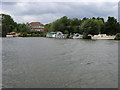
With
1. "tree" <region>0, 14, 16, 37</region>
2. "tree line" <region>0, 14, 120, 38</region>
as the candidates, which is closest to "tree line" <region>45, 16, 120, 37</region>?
"tree line" <region>0, 14, 120, 38</region>

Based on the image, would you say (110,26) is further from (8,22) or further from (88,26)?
(8,22)

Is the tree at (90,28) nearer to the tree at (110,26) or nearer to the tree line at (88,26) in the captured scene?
the tree line at (88,26)

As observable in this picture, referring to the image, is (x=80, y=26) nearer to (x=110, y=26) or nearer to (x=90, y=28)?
(x=90, y=28)

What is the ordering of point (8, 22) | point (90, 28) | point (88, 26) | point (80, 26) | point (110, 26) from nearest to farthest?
point (90, 28) < point (88, 26) < point (110, 26) < point (80, 26) < point (8, 22)

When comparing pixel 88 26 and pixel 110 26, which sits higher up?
pixel 110 26

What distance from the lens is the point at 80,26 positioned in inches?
2778

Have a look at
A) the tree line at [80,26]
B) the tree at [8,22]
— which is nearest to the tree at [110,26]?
the tree line at [80,26]

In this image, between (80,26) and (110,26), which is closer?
(110,26)

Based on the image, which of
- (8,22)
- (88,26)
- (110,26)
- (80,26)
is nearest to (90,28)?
(88,26)

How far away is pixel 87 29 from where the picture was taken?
64.1m

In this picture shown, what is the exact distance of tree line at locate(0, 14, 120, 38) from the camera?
215ft

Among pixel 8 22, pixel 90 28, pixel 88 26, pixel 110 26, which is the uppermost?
pixel 8 22

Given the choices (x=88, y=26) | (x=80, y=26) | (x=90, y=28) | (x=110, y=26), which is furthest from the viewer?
(x=80, y=26)

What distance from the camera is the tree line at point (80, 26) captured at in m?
65.5
